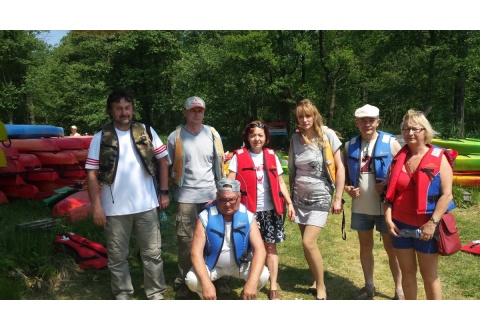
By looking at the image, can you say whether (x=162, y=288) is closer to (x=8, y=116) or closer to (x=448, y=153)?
(x=448, y=153)

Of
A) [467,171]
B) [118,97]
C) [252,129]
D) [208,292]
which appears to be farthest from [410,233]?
[467,171]

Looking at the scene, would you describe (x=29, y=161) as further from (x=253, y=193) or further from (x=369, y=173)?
(x=369, y=173)

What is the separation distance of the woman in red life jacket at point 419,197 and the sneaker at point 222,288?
1757 millimetres

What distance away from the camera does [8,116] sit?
30547 mm

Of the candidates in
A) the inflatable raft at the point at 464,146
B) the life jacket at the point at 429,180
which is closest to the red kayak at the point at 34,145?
the life jacket at the point at 429,180

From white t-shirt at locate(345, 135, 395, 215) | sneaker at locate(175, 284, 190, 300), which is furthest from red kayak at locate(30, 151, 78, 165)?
white t-shirt at locate(345, 135, 395, 215)

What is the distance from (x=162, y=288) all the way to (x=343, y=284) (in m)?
2.05

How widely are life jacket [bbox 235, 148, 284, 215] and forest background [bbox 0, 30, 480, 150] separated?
1471 cm

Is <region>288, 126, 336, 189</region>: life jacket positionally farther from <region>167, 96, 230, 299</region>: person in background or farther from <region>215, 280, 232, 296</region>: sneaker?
<region>215, 280, 232, 296</region>: sneaker

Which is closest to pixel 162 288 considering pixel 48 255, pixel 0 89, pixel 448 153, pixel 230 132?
pixel 48 255

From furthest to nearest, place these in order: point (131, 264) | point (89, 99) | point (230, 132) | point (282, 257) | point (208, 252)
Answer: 1. point (89, 99)
2. point (230, 132)
3. point (282, 257)
4. point (131, 264)
5. point (208, 252)

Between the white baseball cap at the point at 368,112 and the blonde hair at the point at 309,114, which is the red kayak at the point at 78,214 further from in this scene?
the white baseball cap at the point at 368,112

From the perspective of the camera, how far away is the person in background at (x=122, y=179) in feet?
11.9

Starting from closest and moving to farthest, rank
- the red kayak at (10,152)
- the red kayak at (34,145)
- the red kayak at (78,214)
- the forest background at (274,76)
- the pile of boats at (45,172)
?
the red kayak at (78,214), the pile of boats at (45,172), the red kayak at (10,152), the red kayak at (34,145), the forest background at (274,76)
